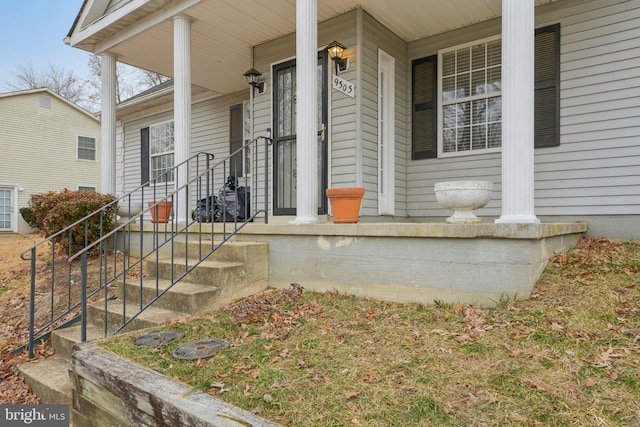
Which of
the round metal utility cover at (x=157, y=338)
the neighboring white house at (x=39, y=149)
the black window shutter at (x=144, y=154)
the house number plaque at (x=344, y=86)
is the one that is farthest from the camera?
the neighboring white house at (x=39, y=149)

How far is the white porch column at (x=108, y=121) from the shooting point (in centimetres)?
677

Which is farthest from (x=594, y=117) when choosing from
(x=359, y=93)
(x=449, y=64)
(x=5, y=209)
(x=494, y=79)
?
(x=5, y=209)

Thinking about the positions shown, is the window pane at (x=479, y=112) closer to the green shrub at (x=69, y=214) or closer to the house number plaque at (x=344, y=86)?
the house number plaque at (x=344, y=86)

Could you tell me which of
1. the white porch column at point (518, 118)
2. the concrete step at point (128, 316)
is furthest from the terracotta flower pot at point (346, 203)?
the concrete step at point (128, 316)

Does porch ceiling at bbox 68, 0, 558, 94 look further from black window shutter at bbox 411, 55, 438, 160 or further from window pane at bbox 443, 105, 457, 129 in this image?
window pane at bbox 443, 105, 457, 129

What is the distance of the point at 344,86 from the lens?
4895 millimetres

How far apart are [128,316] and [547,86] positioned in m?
5.42

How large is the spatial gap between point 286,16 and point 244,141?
9.73 ft

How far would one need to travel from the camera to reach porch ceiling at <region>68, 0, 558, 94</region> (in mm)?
5137

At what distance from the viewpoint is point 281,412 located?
199 cm

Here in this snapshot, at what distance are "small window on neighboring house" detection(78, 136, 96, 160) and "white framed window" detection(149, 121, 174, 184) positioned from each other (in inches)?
348

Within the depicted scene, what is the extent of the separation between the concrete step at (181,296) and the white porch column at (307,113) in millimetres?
1228

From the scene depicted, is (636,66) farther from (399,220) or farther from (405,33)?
(399,220)

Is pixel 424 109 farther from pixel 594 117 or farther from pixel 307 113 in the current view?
pixel 307 113
